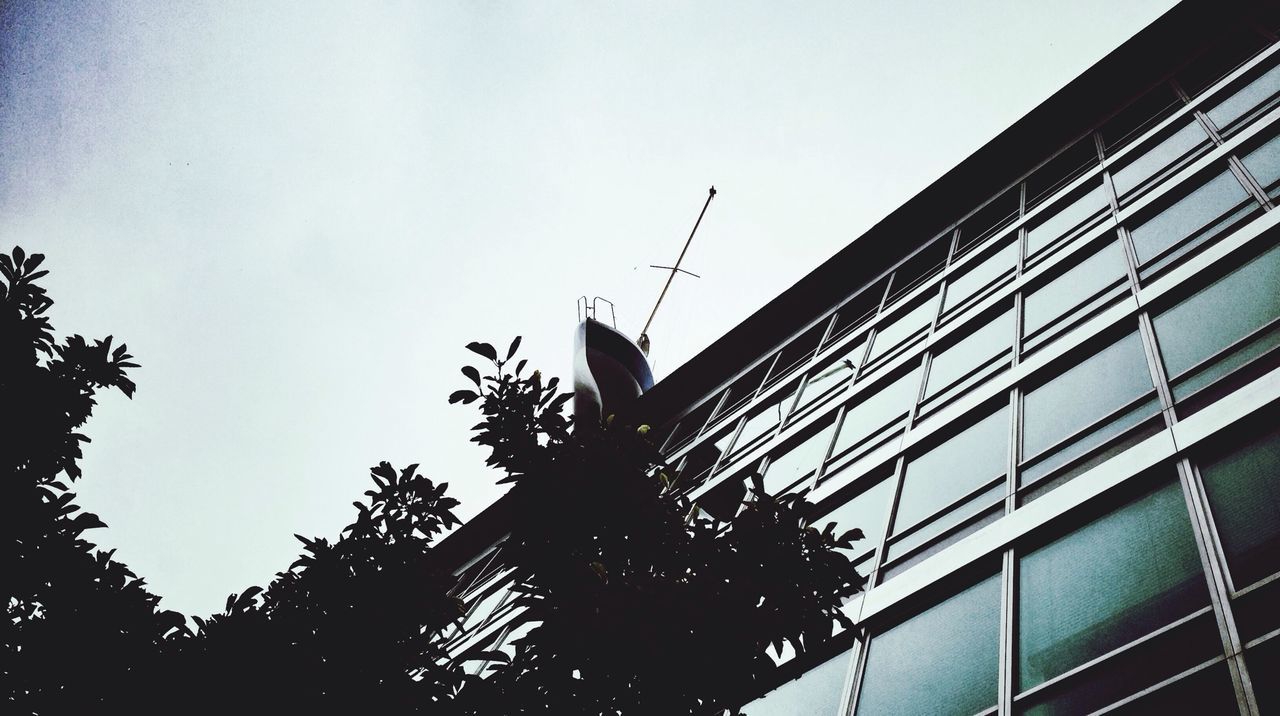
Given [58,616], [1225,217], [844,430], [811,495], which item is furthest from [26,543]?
[1225,217]

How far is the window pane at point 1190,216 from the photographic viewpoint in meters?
10.6

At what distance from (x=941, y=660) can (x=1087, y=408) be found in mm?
3460

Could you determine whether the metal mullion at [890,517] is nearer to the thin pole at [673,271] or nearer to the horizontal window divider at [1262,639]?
the horizontal window divider at [1262,639]

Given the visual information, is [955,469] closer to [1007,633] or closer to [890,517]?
[890,517]

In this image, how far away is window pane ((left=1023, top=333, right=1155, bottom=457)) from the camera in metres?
8.97

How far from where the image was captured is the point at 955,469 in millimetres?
10469

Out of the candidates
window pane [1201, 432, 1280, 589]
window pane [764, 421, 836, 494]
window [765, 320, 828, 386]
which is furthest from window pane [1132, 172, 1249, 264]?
window [765, 320, 828, 386]

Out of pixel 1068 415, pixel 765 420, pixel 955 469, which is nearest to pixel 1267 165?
pixel 1068 415

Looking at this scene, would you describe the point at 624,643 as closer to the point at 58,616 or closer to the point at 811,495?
the point at 58,616

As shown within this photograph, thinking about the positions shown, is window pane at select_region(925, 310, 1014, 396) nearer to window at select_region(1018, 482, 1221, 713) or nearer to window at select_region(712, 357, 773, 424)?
window at select_region(1018, 482, 1221, 713)

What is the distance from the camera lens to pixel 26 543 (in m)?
Result: 5.86

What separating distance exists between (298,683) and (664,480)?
103 inches

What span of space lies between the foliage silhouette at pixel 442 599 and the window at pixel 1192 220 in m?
8.04

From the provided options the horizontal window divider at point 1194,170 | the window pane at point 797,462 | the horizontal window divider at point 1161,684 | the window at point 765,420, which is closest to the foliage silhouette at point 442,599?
the horizontal window divider at point 1161,684
